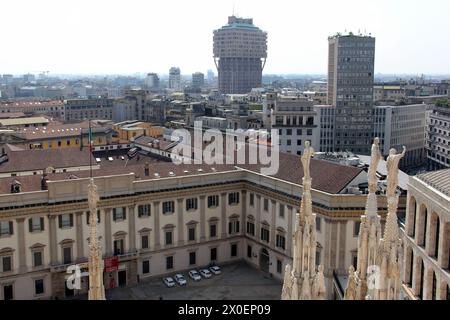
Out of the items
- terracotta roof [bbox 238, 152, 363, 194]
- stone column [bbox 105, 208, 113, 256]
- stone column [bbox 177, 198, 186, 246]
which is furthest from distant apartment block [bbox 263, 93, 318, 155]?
stone column [bbox 105, 208, 113, 256]

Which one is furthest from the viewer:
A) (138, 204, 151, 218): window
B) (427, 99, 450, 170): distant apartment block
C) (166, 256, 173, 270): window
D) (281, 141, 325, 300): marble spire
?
(427, 99, 450, 170): distant apartment block

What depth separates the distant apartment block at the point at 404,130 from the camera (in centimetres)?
16150

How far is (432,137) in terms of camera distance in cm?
16525

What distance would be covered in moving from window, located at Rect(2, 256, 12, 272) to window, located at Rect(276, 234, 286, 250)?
1193 inches

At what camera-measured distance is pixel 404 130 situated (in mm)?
167250

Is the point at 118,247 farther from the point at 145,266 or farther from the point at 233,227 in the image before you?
the point at 233,227

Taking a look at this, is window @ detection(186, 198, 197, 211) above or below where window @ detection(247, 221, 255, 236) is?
above

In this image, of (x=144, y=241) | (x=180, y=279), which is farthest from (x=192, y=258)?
(x=144, y=241)

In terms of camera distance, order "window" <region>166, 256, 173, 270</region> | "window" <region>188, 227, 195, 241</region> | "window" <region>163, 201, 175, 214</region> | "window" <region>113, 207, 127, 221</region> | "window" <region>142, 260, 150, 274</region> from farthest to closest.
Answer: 1. "window" <region>188, 227, 195, 241</region>
2. "window" <region>166, 256, 173, 270</region>
3. "window" <region>163, 201, 175, 214</region>
4. "window" <region>142, 260, 150, 274</region>
5. "window" <region>113, 207, 127, 221</region>

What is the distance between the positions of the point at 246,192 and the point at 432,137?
106608 mm

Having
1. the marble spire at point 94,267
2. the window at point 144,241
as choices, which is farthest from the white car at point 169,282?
the marble spire at point 94,267

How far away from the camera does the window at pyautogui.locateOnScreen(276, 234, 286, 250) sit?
68.9 metres

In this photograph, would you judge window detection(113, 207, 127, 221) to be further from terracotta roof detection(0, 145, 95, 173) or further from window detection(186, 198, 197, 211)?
terracotta roof detection(0, 145, 95, 173)
